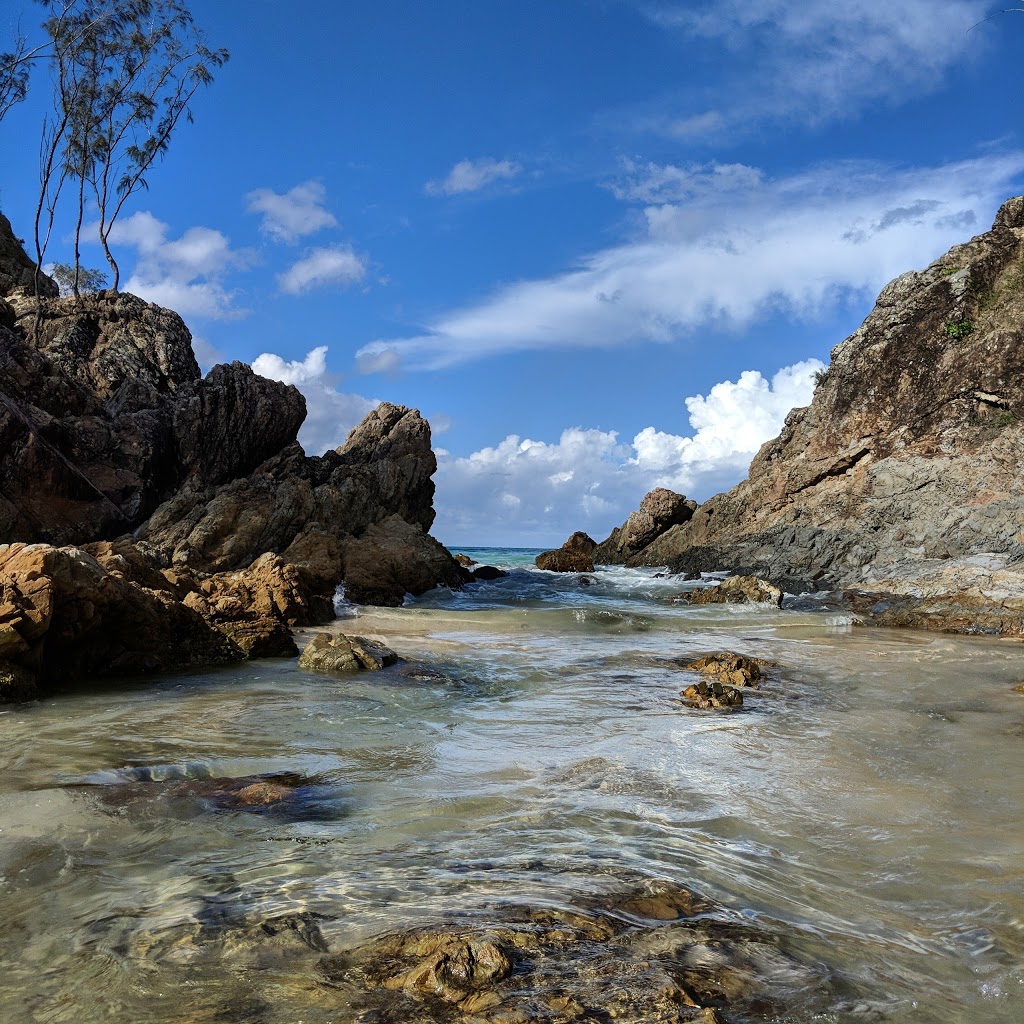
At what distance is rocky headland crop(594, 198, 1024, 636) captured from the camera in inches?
676

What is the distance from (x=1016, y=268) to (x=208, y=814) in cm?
2587

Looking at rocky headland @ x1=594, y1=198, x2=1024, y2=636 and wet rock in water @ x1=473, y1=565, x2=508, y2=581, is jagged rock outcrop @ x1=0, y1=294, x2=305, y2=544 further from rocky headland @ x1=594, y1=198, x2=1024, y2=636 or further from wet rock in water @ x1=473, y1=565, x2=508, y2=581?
rocky headland @ x1=594, y1=198, x2=1024, y2=636

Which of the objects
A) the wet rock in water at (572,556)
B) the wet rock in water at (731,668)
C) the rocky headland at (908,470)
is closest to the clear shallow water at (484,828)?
the wet rock in water at (731,668)

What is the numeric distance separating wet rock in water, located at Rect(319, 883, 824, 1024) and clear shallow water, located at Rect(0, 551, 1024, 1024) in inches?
4.5

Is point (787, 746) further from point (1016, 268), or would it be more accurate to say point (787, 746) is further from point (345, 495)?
point (1016, 268)

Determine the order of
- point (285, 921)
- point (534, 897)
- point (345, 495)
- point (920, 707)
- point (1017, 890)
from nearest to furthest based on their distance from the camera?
point (285, 921) → point (534, 897) → point (1017, 890) → point (920, 707) → point (345, 495)

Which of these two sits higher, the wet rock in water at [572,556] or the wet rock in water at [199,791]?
the wet rock in water at [572,556]

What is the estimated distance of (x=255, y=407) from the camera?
24.5 metres

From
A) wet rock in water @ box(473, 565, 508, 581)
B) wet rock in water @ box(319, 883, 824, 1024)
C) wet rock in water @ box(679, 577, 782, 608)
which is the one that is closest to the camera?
wet rock in water @ box(319, 883, 824, 1024)

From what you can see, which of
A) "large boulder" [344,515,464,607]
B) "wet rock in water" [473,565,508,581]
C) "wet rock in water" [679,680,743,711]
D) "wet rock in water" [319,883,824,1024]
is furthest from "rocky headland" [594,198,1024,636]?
"wet rock in water" [319,883,824,1024]

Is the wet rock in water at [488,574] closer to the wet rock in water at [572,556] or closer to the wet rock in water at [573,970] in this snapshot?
the wet rock in water at [572,556]

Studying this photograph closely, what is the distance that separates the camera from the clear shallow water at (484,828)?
99.9 inches

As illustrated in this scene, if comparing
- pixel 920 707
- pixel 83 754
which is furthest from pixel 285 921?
pixel 920 707

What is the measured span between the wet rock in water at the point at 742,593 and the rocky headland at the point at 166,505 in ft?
24.5
